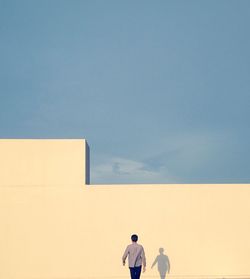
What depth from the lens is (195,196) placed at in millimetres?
14742

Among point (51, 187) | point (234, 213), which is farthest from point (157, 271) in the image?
point (51, 187)

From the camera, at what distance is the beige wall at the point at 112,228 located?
14.3m

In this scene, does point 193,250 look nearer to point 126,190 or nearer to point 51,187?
point 126,190

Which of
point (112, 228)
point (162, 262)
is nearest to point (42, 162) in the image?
point (112, 228)

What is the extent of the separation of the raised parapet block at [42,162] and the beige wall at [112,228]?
0.09 meters

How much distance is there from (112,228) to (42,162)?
287cm

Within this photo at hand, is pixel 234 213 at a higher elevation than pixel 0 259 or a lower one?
A: higher

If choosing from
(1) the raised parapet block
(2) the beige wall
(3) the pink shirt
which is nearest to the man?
(3) the pink shirt

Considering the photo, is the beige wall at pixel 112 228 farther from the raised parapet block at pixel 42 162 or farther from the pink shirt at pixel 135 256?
the pink shirt at pixel 135 256

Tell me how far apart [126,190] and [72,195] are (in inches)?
63.7

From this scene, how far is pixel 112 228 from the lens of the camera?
14.5 meters

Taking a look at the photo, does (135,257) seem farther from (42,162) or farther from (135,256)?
(42,162)

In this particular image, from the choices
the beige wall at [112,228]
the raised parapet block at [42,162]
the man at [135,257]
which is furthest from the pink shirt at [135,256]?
the raised parapet block at [42,162]

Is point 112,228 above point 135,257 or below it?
above
